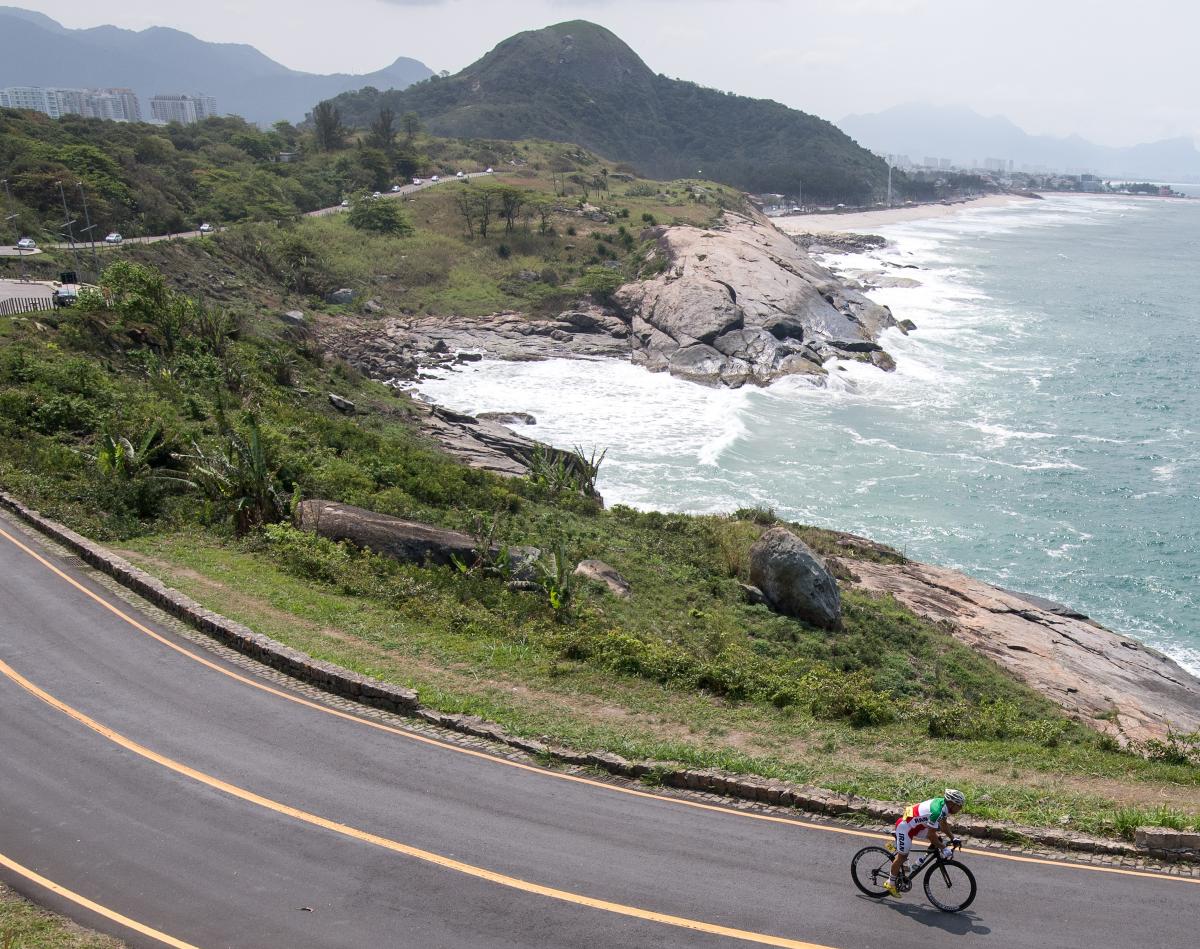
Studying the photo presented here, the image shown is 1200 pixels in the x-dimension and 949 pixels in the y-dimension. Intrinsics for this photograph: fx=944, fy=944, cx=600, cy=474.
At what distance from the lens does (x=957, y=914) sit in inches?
425

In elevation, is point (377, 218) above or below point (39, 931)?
above

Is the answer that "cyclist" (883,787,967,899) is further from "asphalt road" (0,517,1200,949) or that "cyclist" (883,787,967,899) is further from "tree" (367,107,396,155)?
"tree" (367,107,396,155)

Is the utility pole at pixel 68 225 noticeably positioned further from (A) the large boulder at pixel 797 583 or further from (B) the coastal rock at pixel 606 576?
(A) the large boulder at pixel 797 583

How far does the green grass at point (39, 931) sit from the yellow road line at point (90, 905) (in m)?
0.26

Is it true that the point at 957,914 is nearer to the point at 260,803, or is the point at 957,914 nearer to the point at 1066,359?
the point at 260,803

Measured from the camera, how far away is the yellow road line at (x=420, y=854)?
34.7 ft

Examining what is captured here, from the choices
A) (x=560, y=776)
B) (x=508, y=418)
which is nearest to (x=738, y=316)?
(x=508, y=418)

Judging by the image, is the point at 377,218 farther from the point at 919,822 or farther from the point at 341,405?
the point at 919,822

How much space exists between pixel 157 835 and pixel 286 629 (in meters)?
6.59

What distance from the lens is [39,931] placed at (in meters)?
10.3

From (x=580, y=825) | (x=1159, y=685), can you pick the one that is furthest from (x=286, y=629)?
(x=1159, y=685)

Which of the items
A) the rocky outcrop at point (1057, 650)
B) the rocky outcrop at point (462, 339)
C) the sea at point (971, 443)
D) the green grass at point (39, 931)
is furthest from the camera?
the rocky outcrop at point (462, 339)

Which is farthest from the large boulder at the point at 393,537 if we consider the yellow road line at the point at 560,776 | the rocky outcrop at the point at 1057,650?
the rocky outcrop at the point at 1057,650

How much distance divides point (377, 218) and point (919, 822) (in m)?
83.0
